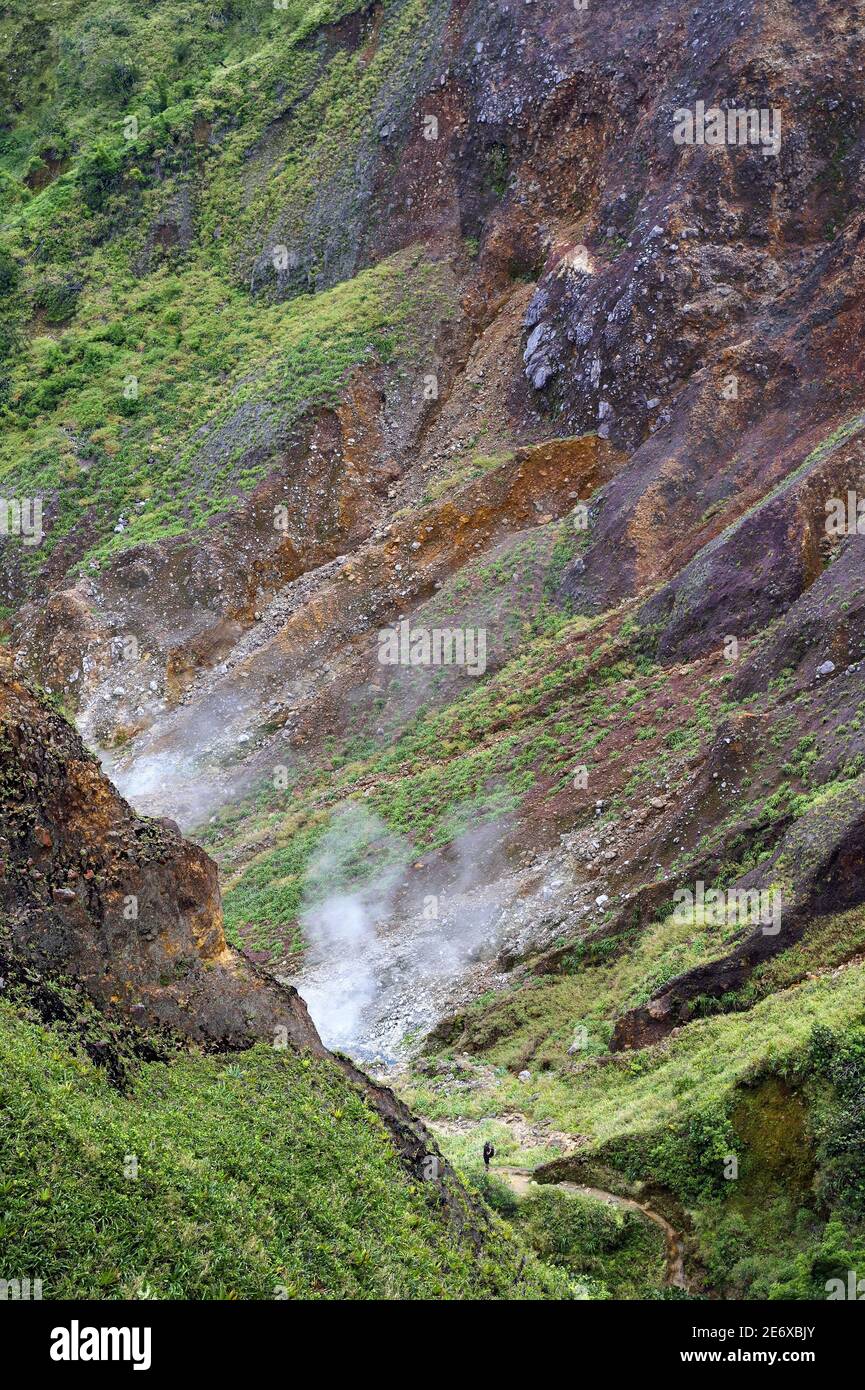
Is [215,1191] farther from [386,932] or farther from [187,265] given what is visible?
[187,265]

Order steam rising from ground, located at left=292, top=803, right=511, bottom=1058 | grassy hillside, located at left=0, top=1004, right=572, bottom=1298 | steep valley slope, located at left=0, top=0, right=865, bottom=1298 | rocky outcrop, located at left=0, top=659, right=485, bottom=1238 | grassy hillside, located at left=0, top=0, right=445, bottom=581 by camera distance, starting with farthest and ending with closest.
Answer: grassy hillside, located at left=0, top=0, right=445, bottom=581, steam rising from ground, located at left=292, top=803, right=511, bottom=1058, steep valley slope, located at left=0, top=0, right=865, bottom=1298, rocky outcrop, located at left=0, top=659, right=485, bottom=1238, grassy hillside, located at left=0, top=1004, right=572, bottom=1298

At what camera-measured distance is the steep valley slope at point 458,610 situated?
14656mm

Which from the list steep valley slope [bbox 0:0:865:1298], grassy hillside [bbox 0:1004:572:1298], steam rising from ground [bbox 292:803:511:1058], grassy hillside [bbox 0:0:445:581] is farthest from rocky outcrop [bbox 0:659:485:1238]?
grassy hillside [bbox 0:0:445:581]

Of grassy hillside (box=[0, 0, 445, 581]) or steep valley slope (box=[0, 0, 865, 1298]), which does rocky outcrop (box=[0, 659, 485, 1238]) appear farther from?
grassy hillside (box=[0, 0, 445, 581])

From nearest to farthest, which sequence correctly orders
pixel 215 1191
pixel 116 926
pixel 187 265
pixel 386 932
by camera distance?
pixel 215 1191
pixel 116 926
pixel 386 932
pixel 187 265

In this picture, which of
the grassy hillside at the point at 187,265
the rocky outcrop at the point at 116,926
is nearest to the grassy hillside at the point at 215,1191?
the rocky outcrop at the point at 116,926

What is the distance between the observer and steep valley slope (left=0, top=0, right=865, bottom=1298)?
1466 centimetres

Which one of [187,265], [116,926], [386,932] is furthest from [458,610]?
[187,265]

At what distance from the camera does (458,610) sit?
3397 cm

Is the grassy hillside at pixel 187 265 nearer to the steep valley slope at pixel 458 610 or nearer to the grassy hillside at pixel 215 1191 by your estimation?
the steep valley slope at pixel 458 610

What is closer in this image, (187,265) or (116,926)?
(116,926)
